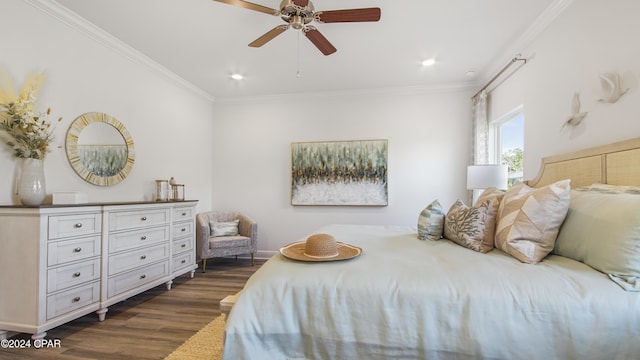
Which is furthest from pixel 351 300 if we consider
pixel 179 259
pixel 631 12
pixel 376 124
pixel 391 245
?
pixel 376 124

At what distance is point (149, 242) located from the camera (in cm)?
301

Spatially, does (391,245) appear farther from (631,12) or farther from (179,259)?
(179,259)

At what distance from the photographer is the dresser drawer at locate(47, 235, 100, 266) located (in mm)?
2133

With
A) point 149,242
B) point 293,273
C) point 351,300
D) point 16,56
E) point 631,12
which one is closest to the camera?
point 351,300

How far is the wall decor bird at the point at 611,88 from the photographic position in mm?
1809

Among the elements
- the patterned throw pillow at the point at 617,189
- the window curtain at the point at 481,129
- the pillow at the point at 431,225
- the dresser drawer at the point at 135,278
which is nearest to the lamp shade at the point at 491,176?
the window curtain at the point at 481,129

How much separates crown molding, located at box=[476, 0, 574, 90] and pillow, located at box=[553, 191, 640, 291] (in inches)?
69.0

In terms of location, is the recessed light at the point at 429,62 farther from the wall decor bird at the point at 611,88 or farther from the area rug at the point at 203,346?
the area rug at the point at 203,346

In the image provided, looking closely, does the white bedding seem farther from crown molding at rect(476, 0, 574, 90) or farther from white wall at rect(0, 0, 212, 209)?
white wall at rect(0, 0, 212, 209)

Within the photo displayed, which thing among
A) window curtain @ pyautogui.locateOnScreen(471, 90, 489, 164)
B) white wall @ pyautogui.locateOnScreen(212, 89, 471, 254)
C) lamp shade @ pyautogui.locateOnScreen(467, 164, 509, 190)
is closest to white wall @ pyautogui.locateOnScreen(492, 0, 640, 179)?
lamp shade @ pyautogui.locateOnScreen(467, 164, 509, 190)

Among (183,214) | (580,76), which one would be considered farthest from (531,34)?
(183,214)

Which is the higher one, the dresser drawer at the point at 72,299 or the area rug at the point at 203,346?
the dresser drawer at the point at 72,299

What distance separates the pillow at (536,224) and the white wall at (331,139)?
2715 millimetres

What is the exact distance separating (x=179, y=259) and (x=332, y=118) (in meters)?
Result: 2.97
